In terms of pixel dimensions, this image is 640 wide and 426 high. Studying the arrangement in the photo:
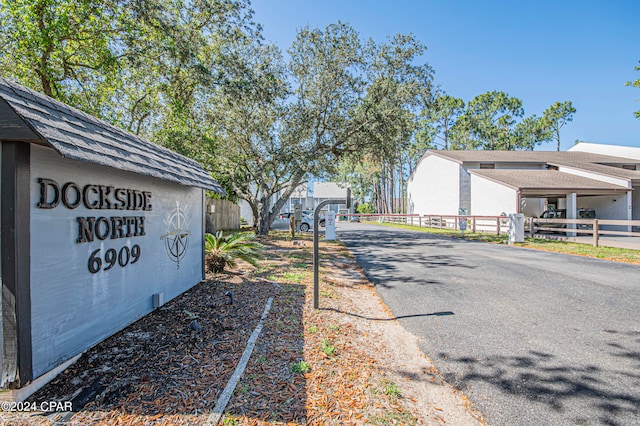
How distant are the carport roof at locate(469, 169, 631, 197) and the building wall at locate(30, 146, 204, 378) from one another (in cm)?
1900

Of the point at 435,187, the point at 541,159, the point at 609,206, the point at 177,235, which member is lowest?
the point at 177,235

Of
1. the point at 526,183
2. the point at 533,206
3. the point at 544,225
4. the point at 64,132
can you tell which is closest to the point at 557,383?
the point at 64,132

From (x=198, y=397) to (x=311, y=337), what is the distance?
5.18 ft

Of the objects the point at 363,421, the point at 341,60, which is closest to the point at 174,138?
the point at 341,60

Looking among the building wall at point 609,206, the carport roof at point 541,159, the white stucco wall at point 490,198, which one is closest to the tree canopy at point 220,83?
the white stucco wall at point 490,198

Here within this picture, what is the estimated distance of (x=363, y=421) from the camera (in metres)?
2.36

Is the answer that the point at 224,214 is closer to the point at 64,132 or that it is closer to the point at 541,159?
the point at 64,132

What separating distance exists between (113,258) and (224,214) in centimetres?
1698

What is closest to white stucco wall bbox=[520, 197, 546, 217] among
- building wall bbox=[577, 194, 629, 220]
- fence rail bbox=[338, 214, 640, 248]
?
fence rail bbox=[338, 214, 640, 248]

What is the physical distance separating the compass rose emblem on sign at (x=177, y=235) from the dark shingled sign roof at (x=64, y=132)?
110 centimetres

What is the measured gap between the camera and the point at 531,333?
13.1 feet

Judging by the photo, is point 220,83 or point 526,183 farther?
point 526,183

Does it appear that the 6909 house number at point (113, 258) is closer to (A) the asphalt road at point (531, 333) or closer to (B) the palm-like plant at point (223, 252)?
(B) the palm-like plant at point (223, 252)

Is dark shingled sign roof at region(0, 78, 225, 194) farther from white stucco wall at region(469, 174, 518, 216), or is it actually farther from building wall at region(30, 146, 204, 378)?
white stucco wall at region(469, 174, 518, 216)
